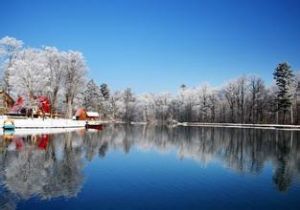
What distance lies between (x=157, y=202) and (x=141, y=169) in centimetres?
875

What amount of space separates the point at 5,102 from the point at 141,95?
333ft

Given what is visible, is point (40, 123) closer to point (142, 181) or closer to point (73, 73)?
point (73, 73)

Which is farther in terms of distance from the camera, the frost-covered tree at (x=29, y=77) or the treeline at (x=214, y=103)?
the treeline at (x=214, y=103)

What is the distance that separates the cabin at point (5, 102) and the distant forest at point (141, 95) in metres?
1.75

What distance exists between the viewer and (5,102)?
7275 cm

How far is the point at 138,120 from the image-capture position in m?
153

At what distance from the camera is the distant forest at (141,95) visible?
66.6 m

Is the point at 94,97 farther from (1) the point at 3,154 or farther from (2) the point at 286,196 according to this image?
(2) the point at 286,196

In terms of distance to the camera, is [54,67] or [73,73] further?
[73,73]

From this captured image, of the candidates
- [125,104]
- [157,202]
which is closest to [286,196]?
[157,202]

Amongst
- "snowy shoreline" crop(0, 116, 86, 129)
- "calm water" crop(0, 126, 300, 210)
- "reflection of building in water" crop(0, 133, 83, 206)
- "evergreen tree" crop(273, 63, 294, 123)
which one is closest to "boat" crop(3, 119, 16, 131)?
"snowy shoreline" crop(0, 116, 86, 129)

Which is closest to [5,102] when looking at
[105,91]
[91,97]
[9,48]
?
[9,48]

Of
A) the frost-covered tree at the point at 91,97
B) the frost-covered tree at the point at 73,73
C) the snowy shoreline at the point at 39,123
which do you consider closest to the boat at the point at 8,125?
the snowy shoreline at the point at 39,123

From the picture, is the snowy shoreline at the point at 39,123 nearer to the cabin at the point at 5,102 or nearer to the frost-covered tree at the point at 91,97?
the cabin at the point at 5,102
